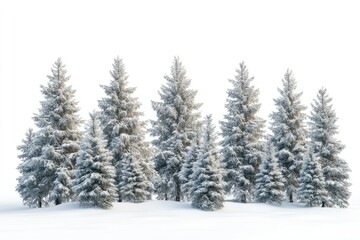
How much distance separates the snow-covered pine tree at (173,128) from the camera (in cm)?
4066

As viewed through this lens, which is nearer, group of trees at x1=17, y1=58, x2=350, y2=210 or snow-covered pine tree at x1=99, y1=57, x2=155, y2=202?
group of trees at x1=17, y1=58, x2=350, y2=210

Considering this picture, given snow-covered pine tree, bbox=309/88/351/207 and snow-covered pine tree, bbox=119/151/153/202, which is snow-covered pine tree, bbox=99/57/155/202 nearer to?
snow-covered pine tree, bbox=119/151/153/202

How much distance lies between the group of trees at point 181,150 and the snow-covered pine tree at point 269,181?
83 mm

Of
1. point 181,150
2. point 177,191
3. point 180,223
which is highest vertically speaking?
point 181,150

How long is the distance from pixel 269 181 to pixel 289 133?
672 cm

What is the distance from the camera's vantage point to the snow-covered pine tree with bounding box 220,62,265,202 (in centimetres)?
4022

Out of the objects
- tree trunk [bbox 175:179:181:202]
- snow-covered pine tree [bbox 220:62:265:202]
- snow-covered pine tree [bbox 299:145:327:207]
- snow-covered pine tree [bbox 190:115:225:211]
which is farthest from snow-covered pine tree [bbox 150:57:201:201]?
snow-covered pine tree [bbox 299:145:327:207]

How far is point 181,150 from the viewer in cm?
4081

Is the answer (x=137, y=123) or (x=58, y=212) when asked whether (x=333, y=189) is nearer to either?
(x=137, y=123)

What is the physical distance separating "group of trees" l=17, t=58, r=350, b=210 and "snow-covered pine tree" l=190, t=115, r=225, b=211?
0.08 meters

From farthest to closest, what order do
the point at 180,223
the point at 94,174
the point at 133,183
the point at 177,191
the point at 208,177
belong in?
the point at 177,191
the point at 133,183
the point at 208,177
the point at 94,174
the point at 180,223

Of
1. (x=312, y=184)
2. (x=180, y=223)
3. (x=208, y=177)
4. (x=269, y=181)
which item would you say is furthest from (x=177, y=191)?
(x=180, y=223)

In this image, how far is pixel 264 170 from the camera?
3700cm

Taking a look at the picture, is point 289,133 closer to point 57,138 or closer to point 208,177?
point 208,177
